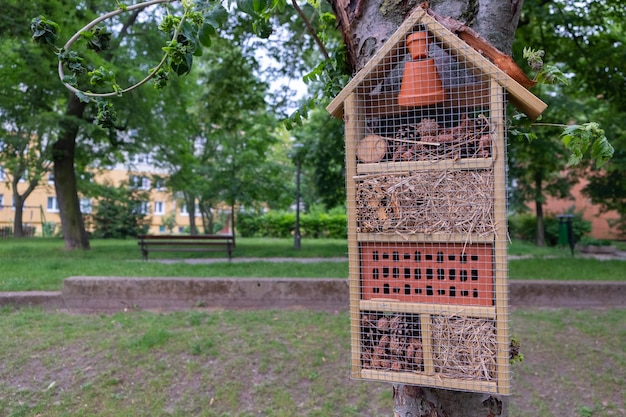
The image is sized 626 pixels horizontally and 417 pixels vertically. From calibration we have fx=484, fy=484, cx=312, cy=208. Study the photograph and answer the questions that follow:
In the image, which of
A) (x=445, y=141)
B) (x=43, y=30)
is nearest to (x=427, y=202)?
(x=445, y=141)

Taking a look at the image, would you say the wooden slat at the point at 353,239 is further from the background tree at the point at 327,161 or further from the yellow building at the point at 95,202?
the yellow building at the point at 95,202

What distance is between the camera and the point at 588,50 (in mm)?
9406

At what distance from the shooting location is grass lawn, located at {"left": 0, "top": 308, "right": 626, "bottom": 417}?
4.41 m

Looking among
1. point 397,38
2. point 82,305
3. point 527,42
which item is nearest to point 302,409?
point 397,38

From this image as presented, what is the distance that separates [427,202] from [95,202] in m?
29.8

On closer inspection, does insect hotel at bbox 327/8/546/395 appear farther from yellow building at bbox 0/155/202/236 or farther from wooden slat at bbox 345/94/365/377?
yellow building at bbox 0/155/202/236

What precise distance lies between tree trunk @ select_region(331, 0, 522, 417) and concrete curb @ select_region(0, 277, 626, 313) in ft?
16.5

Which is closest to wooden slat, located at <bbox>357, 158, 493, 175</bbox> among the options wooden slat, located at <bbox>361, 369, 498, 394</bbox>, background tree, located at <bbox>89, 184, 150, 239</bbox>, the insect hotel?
the insect hotel

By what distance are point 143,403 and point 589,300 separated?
632 centimetres

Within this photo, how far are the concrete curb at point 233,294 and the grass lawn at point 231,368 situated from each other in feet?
1.78

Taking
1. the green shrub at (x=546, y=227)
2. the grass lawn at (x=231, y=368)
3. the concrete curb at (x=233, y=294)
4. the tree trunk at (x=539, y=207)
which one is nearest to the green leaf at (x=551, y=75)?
the grass lawn at (x=231, y=368)

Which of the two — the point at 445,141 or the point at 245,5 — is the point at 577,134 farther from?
the point at 245,5

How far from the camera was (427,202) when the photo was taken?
1.78m

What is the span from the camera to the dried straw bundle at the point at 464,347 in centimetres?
173
